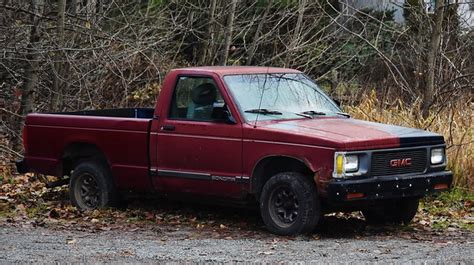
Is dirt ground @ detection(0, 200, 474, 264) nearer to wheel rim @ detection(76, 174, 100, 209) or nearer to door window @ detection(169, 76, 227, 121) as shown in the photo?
wheel rim @ detection(76, 174, 100, 209)

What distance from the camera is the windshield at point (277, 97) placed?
1059 centimetres

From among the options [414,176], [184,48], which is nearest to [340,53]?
[184,48]

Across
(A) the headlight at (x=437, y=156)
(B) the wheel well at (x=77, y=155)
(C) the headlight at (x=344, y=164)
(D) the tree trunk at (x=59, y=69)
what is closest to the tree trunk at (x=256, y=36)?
(D) the tree trunk at (x=59, y=69)

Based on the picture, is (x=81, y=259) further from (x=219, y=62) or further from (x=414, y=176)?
(x=219, y=62)

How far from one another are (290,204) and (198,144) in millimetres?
1357

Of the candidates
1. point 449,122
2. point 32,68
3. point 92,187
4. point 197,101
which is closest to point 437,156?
point 197,101

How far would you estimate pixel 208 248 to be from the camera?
9.02 metres

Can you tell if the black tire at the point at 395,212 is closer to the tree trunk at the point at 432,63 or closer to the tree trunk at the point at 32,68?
the tree trunk at the point at 432,63

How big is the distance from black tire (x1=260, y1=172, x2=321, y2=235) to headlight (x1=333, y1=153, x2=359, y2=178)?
15.2 inches

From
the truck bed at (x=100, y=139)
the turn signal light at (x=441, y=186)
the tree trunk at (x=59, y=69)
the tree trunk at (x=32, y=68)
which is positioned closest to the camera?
the turn signal light at (x=441, y=186)

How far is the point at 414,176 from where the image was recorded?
395 inches

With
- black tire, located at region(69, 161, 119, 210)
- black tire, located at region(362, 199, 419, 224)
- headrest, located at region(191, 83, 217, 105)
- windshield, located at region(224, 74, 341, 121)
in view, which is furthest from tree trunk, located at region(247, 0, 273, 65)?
black tire, located at region(362, 199, 419, 224)

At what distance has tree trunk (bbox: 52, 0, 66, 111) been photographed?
1608cm

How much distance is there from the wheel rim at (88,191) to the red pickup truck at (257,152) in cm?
1
